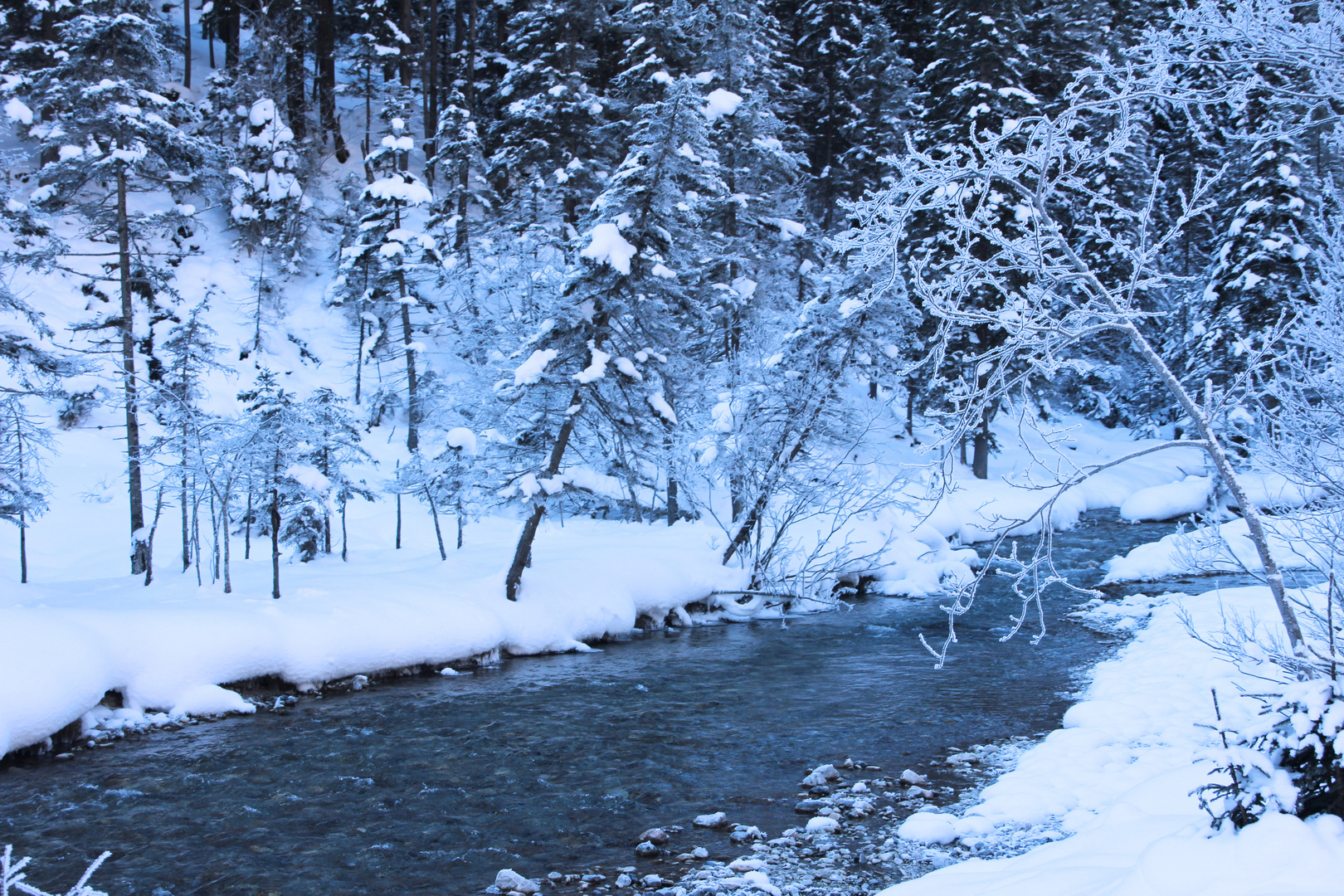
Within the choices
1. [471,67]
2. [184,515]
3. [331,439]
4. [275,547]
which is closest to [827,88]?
[471,67]

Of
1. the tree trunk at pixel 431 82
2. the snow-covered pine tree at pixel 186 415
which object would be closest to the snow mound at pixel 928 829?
the snow-covered pine tree at pixel 186 415

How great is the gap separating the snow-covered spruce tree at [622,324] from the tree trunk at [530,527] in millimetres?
24

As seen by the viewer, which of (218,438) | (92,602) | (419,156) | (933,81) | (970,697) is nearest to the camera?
(970,697)

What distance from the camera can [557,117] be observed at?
103 ft

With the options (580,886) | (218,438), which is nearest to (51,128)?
(218,438)

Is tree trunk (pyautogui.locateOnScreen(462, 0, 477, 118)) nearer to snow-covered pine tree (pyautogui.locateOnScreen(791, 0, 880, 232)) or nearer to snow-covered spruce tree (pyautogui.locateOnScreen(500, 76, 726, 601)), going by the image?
snow-covered pine tree (pyautogui.locateOnScreen(791, 0, 880, 232))

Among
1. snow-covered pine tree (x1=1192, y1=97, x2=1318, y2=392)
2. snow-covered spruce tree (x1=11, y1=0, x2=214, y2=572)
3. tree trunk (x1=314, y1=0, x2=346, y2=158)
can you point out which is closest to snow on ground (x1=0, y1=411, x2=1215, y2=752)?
snow-covered spruce tree (x1=11, y1=0, x2=214, y2=572)

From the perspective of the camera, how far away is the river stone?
7.22m

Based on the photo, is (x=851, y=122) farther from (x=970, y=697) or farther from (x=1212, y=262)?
(x=970, y=697)

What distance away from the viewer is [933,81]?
32469 mm

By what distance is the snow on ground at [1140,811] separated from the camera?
4.01m

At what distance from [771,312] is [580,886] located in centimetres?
2499

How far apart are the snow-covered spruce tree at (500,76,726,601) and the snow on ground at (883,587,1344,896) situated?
31.2 feet

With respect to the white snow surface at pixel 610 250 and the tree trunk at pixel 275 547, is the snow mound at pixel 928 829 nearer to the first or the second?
the white snow surface at pixel 610 250
